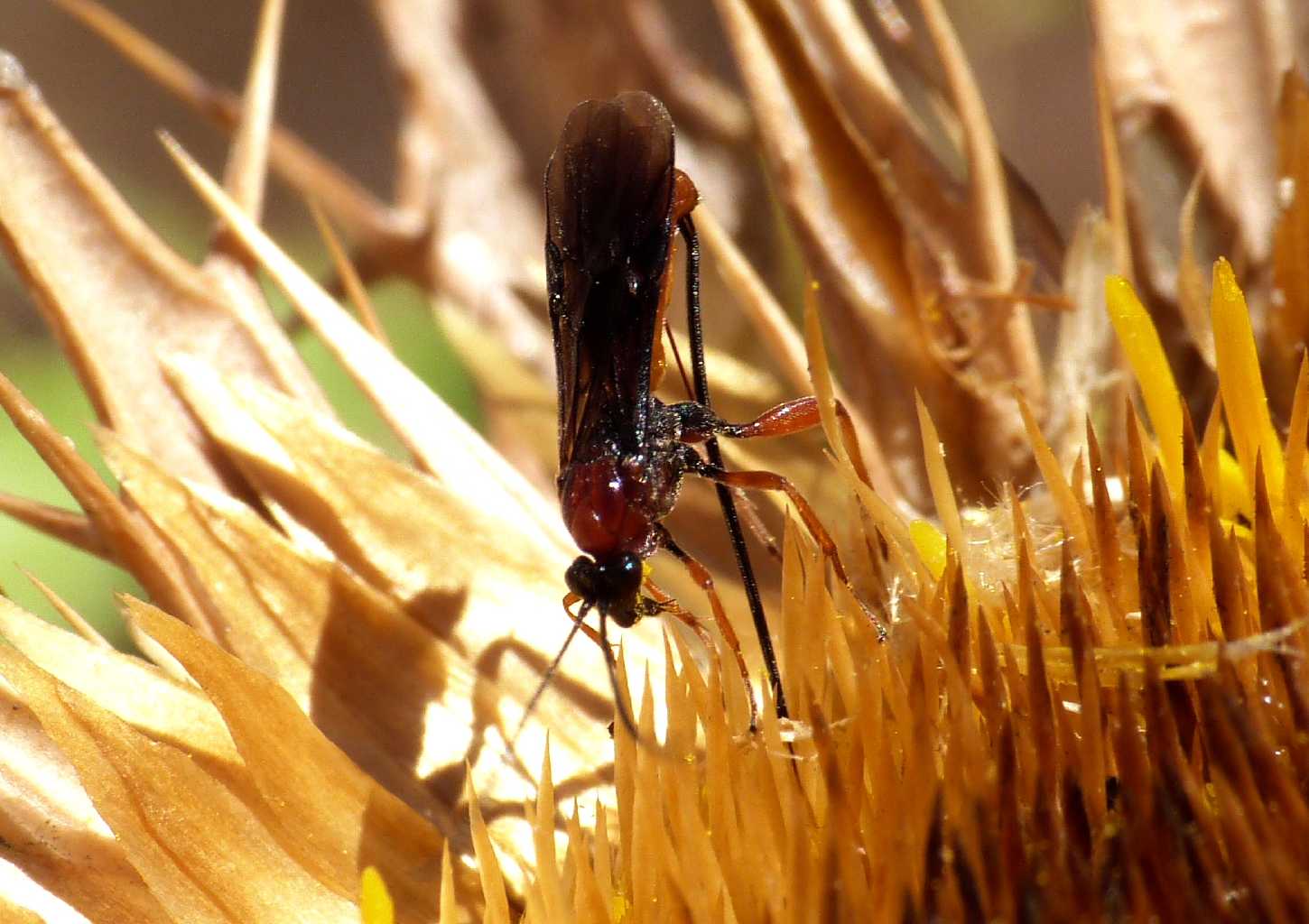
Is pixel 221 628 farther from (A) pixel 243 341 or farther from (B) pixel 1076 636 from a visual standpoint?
(B) pixel 1076 636

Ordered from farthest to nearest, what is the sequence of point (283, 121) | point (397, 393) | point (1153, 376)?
point (283, 121), point (397, 393), point (1153, 376)

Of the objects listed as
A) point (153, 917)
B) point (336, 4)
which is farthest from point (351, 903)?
point (336, 4)

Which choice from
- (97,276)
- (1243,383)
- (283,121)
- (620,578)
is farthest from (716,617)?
(283,121)

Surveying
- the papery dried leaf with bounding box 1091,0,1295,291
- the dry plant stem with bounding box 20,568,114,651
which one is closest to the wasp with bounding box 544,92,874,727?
the dry plant stem with bounding box 20,568,114,651

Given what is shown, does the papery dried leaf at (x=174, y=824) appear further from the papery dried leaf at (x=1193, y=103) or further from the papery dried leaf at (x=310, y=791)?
the papery dried leaf at (x=1193, y=103)

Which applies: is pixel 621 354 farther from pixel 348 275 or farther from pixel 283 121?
pixel 283 121
